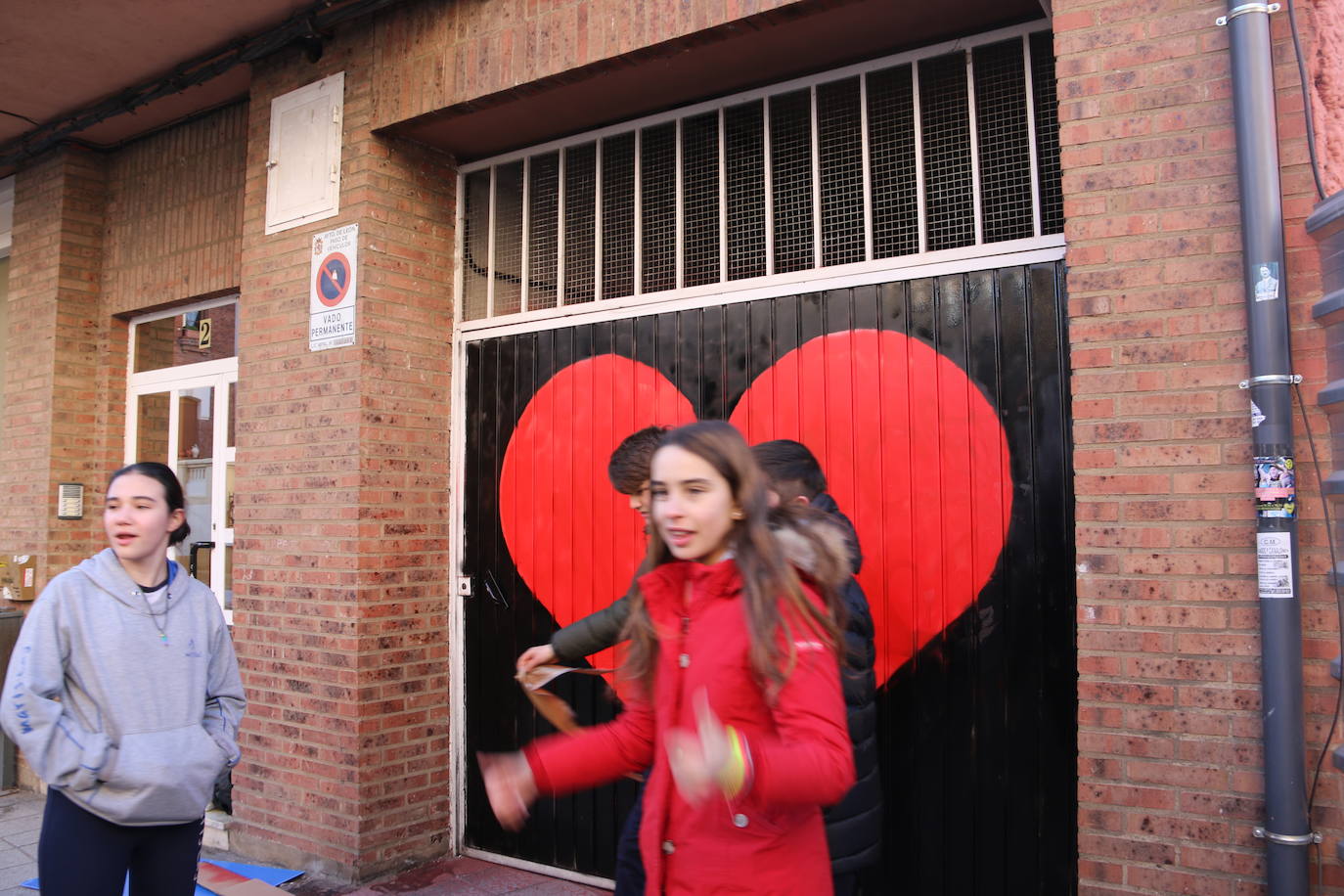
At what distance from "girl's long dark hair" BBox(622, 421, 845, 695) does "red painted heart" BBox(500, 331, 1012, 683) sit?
1.71 metres

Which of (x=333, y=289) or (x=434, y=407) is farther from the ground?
(x=333, y=289)

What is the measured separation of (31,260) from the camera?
21.8ft

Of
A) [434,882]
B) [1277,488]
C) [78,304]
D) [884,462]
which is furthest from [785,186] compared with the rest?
[78,304]

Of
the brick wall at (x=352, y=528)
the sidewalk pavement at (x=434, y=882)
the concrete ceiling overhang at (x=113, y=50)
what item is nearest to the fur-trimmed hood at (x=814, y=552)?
the sidewalk pavement at (x=434, y=882)

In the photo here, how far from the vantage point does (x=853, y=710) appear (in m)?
2.69

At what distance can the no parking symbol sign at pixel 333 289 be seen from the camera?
4.75 m

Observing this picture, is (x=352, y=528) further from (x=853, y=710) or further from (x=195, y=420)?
(x=853, y=710)

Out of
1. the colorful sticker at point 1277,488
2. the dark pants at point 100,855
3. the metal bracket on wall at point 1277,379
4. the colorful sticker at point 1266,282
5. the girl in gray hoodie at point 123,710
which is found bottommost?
the dark pants at point 100,855

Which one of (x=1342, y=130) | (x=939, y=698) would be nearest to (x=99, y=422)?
(x=939, y=698)

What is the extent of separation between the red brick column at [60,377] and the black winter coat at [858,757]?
5.64 meters

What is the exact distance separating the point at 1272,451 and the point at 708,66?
8.65 ft

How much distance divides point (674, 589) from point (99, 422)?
19.9 feet

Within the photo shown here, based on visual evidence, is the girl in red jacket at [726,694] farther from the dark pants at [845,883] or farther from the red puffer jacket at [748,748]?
the dark pants at [845,883]

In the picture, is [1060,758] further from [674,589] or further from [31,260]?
[31,260]
